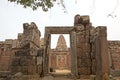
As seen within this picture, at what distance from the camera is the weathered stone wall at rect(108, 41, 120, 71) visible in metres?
17.7

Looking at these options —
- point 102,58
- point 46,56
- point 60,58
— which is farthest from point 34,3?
point 60,58

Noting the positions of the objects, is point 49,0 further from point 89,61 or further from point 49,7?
point 89,61

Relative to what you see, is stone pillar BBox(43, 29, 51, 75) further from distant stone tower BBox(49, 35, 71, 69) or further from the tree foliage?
distant stone tower BBox(49, 35, 71, 69)

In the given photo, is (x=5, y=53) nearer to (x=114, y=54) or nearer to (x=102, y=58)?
(x=114, y=54)

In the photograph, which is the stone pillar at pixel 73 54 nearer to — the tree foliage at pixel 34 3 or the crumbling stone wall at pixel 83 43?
the crumbling stone wall at pixel 83 43

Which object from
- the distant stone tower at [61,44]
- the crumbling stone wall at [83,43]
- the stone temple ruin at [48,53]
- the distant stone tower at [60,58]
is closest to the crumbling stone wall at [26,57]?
the stone temple ruin at [48,53]

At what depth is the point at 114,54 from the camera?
18.2 meters

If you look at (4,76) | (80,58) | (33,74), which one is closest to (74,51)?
(80,58)

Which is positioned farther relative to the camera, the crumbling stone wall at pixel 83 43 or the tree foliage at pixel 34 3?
the crumbling stone wall at pixel 83 43

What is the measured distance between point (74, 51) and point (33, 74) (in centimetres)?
284

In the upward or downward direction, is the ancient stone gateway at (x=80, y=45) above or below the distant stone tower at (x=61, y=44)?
below

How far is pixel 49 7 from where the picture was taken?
249 inches

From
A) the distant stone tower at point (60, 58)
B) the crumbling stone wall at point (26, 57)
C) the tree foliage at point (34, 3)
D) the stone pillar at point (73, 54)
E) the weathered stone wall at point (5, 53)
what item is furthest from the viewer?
the distant stone tower at point (60, 58)

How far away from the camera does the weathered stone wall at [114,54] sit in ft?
Answer: 57.9
